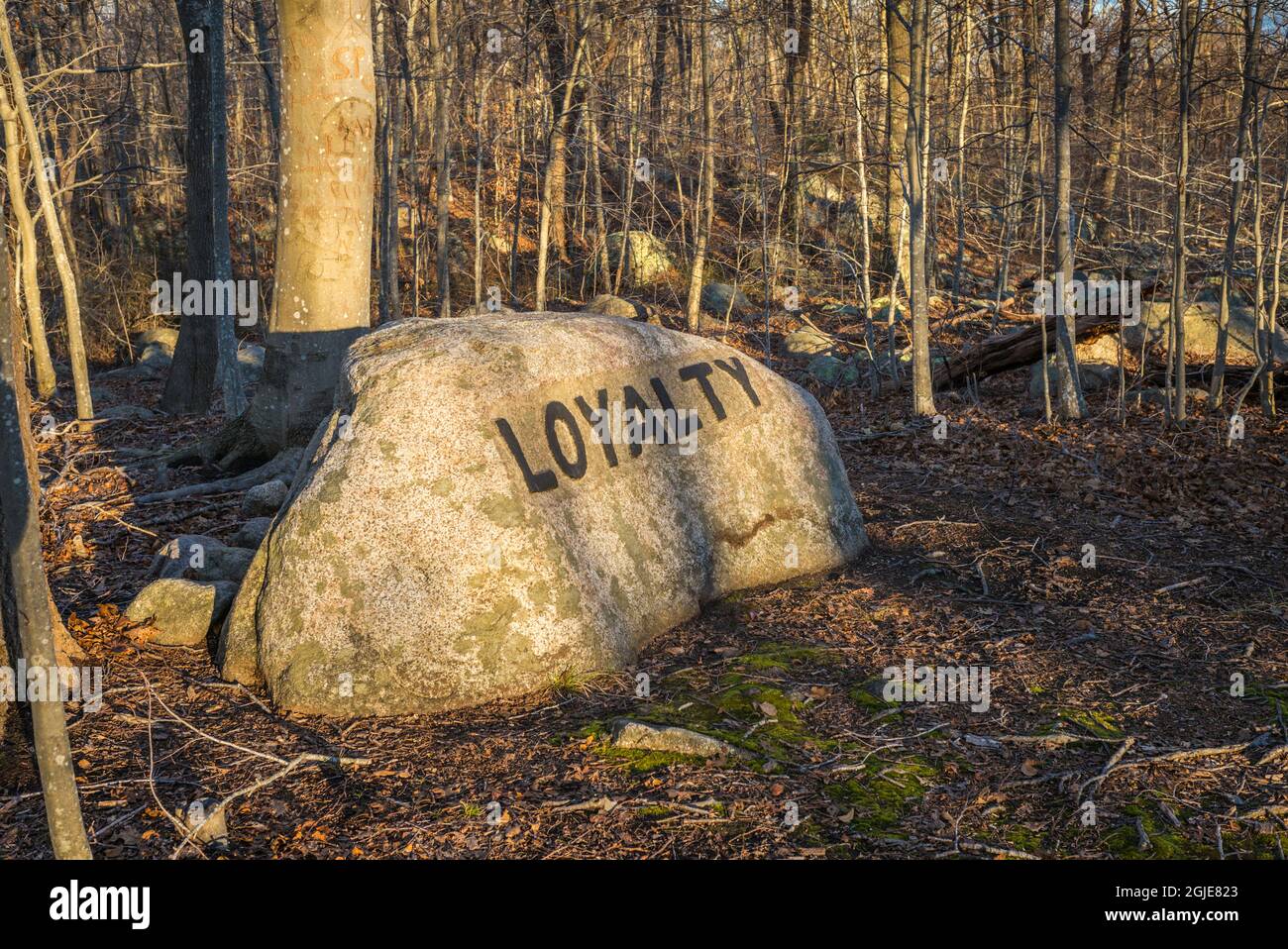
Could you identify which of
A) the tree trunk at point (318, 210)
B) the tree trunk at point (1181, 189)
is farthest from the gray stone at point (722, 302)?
the tree trunk at point (318, 210)

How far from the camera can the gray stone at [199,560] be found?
531cm

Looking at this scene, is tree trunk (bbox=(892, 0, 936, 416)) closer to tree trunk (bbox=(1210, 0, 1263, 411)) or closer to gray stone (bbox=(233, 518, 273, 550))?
tree trunk (bbox=(1210, 0, 1263, 411))

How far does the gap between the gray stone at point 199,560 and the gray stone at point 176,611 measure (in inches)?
11.6

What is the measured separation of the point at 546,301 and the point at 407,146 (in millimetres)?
6604

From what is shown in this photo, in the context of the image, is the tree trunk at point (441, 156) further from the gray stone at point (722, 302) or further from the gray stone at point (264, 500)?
the gray stone at point (264, 500)

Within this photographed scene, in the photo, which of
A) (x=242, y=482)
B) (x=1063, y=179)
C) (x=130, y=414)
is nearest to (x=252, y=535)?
(x=242, y=482)

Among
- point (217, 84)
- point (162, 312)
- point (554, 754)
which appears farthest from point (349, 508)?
point (162, 312)

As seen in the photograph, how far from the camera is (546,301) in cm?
2192

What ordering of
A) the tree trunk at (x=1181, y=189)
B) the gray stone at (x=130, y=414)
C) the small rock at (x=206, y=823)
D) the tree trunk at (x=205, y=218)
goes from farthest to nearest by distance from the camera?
the gray stone at (x=130, y=414), the tree trunk at (x=205, y=218), the tree trunk at (x=1181, y=189), the small rock at (x=206, y=823)

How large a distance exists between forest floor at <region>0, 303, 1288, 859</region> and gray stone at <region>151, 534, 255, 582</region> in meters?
0.26

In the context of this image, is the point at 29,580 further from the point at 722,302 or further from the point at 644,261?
the point at 644,261

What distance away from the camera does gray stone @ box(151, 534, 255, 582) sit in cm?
531

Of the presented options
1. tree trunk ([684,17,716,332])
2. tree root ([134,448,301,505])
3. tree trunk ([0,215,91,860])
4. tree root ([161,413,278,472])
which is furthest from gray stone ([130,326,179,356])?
tree trunk ([0,215,91,860])

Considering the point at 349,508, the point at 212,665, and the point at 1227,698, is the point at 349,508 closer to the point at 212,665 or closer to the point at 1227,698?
the point at 212,665
